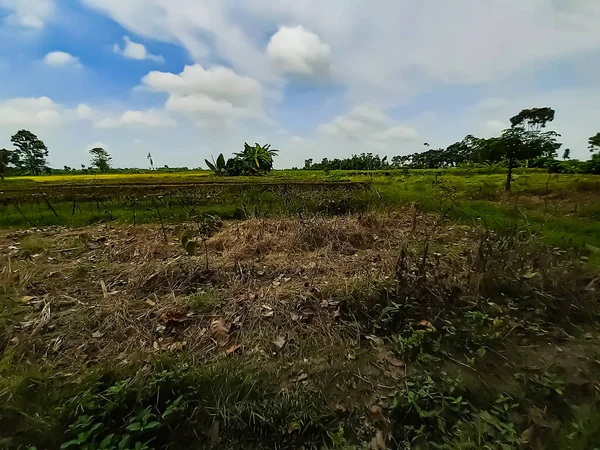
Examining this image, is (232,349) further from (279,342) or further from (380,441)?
(380,441)

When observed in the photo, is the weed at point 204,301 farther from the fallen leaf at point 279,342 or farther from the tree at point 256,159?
the tree at point 256,159

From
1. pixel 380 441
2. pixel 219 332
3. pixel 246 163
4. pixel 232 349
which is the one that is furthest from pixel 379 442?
pixel 246 163

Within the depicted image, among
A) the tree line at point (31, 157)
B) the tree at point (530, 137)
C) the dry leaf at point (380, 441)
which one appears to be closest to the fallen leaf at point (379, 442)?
the dry leaf at point (380, 441)

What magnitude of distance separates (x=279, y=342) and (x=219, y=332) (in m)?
0.40

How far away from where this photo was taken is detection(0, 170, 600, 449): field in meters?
1.44

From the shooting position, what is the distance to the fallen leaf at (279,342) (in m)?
1.98

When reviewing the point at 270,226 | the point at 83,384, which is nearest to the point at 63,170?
the point at 270,226

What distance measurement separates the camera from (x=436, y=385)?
1.64m

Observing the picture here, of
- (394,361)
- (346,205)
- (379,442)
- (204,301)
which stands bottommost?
(379,442)

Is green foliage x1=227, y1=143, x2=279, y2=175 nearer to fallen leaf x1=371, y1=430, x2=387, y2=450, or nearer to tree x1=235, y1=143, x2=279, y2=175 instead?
tree x1=235, y1=143, x2=279, y2=175

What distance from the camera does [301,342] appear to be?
2008 mm

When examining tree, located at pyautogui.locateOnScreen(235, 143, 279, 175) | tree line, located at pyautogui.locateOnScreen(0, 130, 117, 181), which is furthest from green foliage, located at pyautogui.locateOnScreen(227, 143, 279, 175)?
tree line, located at pyautogui.locateOnScreen(0, 130, 117, 181)

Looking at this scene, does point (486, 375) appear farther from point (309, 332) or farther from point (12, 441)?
point (12, 441)

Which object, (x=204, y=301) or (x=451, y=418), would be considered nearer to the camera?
(x=451, y=418)
